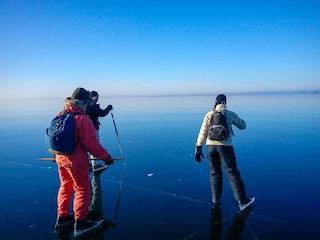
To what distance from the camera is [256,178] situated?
17.4 feet

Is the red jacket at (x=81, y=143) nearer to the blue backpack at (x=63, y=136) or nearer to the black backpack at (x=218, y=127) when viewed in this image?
the blue backpack at (x=63, y=136)

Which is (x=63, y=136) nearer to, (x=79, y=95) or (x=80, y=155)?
(x=80, y=155)

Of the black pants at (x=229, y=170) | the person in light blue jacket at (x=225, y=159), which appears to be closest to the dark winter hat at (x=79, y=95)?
the person in light blue jacket at (x=225, y=159)

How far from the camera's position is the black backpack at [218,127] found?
3990mm

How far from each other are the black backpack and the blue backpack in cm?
198

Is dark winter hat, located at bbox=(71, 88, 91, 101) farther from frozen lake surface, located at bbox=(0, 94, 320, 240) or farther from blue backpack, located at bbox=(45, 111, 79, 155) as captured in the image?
frozen lake surface, located at bbox=(0, 94, 320, 240)

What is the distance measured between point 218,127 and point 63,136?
7.14ft

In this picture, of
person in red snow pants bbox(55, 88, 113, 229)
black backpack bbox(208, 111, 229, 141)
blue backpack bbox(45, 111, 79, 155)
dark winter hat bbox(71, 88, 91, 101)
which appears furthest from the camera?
black backpack bbox(208, 111, 229, 141)

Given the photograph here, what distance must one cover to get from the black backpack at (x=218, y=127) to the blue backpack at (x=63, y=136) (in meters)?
1.98

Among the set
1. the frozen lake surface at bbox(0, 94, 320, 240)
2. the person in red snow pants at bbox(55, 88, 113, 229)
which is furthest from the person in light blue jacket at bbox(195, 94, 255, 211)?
the person in red snow pants at bbox(55, 88, 113, 229)

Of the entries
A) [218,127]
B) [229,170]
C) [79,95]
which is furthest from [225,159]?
[79,95]

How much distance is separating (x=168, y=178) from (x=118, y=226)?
199cm

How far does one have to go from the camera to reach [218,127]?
403 centimetres

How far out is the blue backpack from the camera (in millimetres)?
3279
